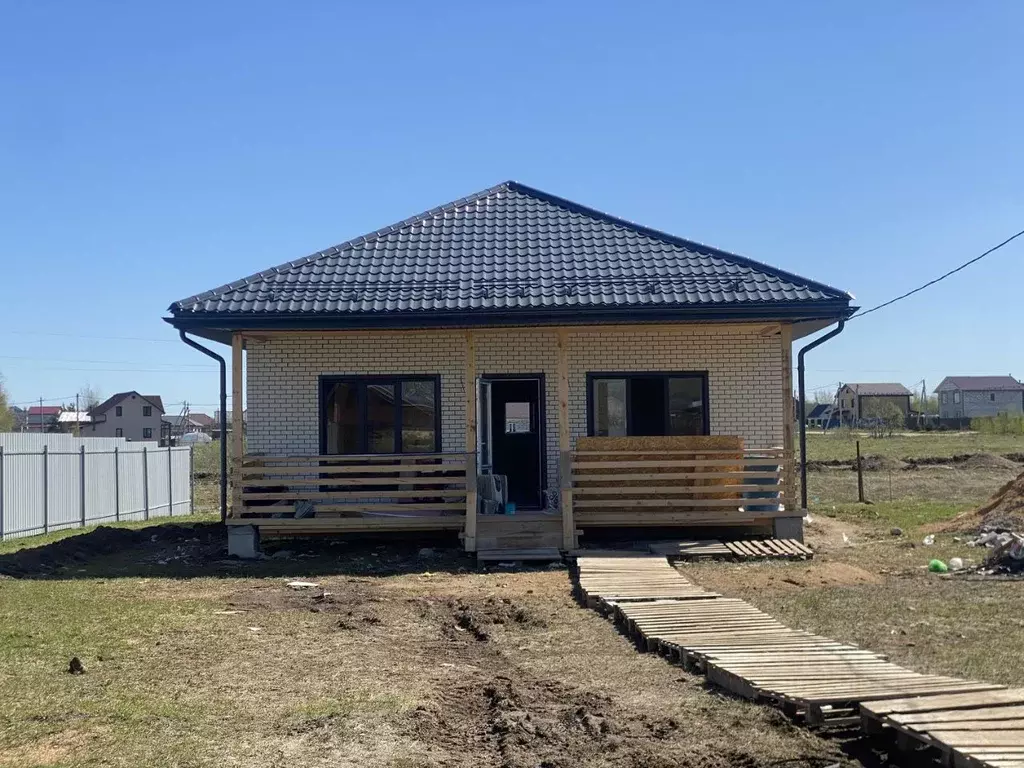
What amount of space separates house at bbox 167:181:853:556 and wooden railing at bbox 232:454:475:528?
0.05 metres

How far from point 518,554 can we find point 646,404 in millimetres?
3546

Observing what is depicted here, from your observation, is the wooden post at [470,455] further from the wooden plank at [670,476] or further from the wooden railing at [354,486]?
the wooden plank at [670,476]

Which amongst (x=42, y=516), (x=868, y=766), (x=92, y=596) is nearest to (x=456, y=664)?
(x=868, y=766)

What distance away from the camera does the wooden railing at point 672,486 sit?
1383 centimetres

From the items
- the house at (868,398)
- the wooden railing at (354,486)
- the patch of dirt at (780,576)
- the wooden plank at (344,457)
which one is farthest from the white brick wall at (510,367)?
the house at (868,398)

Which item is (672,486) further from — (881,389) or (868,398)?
(881,389)

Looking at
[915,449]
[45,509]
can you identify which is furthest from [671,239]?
[915,449]

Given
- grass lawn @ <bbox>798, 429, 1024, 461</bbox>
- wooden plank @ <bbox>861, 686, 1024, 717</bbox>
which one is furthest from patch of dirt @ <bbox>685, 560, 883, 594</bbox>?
grass lawn @ <bbox>798, 429, 1024, 461</bbox>

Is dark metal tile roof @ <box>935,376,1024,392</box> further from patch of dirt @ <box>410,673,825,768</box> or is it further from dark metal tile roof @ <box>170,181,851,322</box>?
patch of dirt @ <box>410,673,825,768</box>

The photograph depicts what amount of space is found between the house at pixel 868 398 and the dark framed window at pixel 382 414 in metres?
87.6

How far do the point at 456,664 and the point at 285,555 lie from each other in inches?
276

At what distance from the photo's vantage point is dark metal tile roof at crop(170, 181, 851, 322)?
13.7 m

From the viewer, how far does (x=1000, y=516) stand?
15.7 m

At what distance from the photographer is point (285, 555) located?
1400 cm
